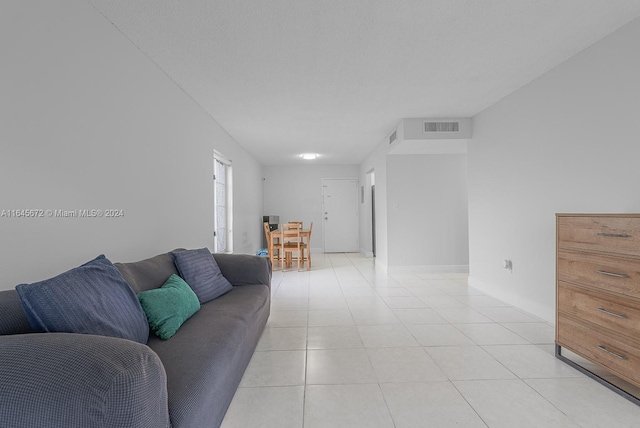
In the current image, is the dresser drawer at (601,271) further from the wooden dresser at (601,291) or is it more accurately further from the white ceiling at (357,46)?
the white ceiling at (357,46)

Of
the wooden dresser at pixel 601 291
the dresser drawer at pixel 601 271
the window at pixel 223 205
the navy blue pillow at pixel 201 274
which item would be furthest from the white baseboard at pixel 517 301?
the window at pixel 223 205

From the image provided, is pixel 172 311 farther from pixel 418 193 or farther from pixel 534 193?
pixel 418 193

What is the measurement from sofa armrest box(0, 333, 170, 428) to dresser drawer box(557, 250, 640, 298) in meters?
2.46

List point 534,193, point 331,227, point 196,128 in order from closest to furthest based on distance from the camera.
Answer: point 534,193 < point 196,128 < point 331,227

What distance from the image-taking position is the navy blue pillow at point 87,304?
1.13 m

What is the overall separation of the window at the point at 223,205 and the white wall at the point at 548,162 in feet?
12.3

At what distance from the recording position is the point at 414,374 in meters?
2.07

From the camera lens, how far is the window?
4930mm

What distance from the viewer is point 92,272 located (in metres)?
1.42

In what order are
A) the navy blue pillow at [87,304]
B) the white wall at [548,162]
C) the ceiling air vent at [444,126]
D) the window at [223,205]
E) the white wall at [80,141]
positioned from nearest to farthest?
the navy blue pillow at [87,304] < the white wall at [80,141] < the white wall at [548,162] < the ceiling air vent at [444,126] < the window at [223,205]

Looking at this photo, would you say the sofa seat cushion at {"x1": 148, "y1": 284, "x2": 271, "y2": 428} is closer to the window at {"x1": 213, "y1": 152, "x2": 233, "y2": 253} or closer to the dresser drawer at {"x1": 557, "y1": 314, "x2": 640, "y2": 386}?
the dresser drawer at {"x1": 557, "y1": 314, "x2": 640, "y2": 386}

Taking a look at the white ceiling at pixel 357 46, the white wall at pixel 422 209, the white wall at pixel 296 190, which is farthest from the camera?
the white wall at pixel 296 190

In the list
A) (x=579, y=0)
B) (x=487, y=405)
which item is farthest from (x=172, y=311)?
(x=579, y=0)

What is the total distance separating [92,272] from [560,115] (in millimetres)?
3702
